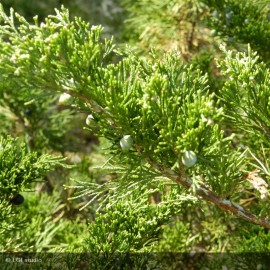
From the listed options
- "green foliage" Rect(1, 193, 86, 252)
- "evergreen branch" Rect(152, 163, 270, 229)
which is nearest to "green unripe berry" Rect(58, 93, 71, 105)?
"evergreen branch" Rect(152, 163, 270, 229)

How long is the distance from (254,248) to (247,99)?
46cm

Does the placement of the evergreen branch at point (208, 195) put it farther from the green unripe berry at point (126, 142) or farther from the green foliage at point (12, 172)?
the green foliage at point (12, 172)

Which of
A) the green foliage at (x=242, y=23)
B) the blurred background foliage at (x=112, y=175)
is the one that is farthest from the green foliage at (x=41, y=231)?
the green foliage at (x=242, y=23)

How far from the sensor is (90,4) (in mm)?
3504

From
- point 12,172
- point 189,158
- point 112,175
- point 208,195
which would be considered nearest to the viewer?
point 189,158

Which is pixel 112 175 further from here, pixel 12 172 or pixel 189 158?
pixel 189 158

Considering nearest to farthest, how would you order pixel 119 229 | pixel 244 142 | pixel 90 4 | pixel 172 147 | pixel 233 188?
pixel 172 147
pixel 233 188
pixel 119 229
pixel 244 142
pixel 90 4

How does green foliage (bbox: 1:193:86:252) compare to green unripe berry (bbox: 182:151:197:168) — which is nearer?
green unripe berry (bbox: 182:151:197:168)

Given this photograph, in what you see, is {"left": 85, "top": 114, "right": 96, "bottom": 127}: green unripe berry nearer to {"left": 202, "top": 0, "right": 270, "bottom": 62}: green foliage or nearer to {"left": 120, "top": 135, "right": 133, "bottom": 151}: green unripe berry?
{"left": 120, "top": 135, "right": 133, "bottom": 151}: green unripe berry

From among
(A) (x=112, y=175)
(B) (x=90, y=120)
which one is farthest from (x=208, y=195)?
(A) (x=112, y=175)

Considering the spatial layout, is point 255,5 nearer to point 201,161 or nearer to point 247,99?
point 247,99

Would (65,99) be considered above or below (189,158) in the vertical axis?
above

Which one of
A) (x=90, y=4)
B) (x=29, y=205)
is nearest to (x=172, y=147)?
(x=29, y=205)

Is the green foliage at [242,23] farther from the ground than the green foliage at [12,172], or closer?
farther from the ground
